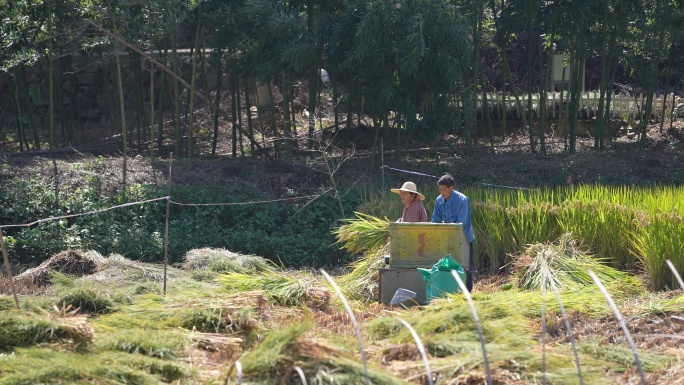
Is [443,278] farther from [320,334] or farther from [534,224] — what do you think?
[534,224]

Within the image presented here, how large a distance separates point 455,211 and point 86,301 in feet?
10.7

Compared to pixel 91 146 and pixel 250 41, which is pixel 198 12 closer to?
pixel 250 41

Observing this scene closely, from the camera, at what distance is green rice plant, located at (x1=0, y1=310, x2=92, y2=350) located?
218 inches

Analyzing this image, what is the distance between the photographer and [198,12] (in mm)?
14453

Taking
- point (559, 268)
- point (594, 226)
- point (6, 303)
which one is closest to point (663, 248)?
point (559, 268)

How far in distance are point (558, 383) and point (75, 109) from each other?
1480 centimetres

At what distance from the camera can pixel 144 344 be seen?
18.0ft

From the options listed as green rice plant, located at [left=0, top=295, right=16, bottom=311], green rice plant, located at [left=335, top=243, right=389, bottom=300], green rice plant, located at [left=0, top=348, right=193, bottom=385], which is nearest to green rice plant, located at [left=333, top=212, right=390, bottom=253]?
green rice plant, located at [left=335, top=243, right=389, bottom=300]

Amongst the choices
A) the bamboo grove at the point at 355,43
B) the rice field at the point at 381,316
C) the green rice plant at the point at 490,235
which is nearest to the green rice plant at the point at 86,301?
the rice field at the point at 381,316

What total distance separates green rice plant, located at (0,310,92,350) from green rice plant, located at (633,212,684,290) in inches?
204

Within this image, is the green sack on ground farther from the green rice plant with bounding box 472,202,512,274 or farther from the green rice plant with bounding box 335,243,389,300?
the green rice plant with bounding box 472,202,512,274

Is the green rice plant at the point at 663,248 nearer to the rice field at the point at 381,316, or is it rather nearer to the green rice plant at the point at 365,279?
the rice field at the point at 381,316

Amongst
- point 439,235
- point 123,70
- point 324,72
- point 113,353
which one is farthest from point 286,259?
point 123,70

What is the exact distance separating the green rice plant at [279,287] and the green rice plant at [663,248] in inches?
120
